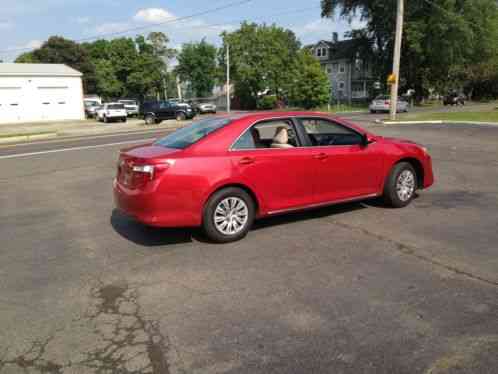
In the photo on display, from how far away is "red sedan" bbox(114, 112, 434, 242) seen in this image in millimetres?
5137

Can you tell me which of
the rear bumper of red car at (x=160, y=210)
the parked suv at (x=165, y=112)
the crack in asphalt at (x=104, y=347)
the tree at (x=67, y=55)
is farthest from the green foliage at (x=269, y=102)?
the crack in asphalt at (x=104, y=347)

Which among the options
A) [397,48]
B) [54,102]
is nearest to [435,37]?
[397,48]

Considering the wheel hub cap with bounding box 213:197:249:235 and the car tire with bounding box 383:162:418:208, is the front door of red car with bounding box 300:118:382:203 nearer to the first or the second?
the car tire with bounding box 383:162:418:208

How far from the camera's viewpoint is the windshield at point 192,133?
5.56 m

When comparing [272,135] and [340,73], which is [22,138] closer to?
[272,135]

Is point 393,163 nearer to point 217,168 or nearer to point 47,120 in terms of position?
point 217,168

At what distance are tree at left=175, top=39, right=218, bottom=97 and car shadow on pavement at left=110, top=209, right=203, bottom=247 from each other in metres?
74.4

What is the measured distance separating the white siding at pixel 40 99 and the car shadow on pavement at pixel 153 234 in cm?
3911

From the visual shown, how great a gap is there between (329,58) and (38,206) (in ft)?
250

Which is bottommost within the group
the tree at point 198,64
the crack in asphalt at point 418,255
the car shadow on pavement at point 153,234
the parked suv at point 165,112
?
the car shadow on pavement at point 153,234

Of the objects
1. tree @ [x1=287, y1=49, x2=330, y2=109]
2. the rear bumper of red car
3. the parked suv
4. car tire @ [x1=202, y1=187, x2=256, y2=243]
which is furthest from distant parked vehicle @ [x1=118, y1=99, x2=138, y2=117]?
car tire @ [x1=202, y1=187, x2=256, y2=243]

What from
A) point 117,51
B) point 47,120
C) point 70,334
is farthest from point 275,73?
point 70,334

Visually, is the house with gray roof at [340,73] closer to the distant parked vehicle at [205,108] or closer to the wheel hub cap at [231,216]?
the distant parked vehicle at [205,108]

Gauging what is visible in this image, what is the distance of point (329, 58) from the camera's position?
78500mm
